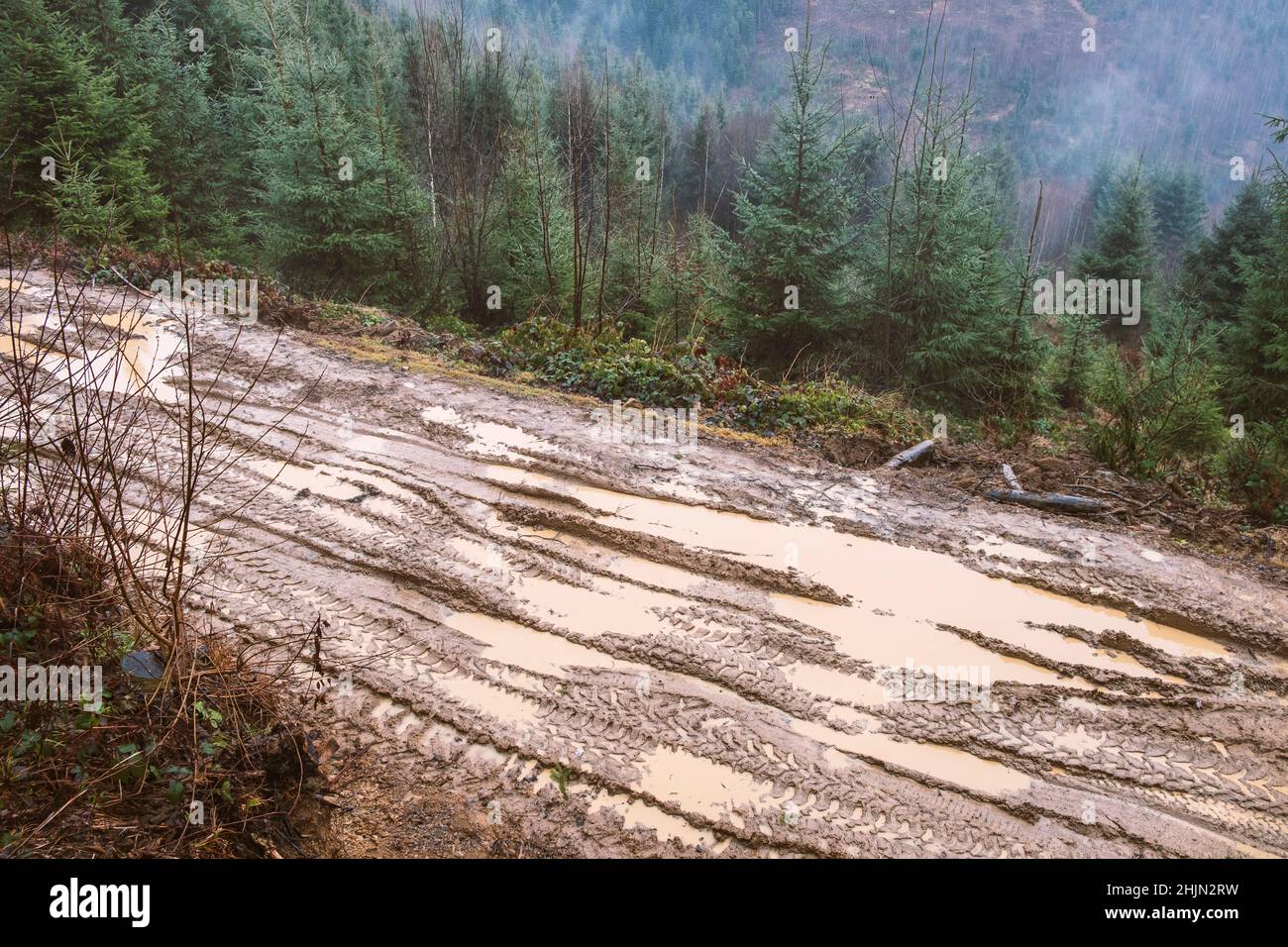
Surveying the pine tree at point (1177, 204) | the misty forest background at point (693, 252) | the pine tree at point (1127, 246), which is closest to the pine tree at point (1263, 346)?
the misty forest background at point (693, 252)

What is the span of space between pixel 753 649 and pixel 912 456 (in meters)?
3.37

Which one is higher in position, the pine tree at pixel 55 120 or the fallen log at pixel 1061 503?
the pine tree at pixel 55 120

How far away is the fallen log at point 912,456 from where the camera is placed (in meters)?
6.51

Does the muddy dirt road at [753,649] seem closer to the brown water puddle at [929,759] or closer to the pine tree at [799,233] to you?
the brown water puddle at [929,759]

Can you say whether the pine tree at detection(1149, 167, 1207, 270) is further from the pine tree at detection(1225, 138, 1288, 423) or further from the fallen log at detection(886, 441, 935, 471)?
the fallen log at detection(886, 441, 935, 471)

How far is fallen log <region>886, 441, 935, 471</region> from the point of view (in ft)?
21.4

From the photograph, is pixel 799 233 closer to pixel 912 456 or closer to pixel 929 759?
pixel 912 456

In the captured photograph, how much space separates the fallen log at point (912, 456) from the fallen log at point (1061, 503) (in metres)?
0.92

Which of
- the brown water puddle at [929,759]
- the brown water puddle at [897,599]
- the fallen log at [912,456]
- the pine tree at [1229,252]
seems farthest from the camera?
the pine tree at [1229,252]

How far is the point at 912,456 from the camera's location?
6.57m

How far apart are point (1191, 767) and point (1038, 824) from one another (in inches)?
38.7

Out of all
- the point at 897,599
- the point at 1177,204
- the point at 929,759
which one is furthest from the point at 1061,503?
the point at 1177,204

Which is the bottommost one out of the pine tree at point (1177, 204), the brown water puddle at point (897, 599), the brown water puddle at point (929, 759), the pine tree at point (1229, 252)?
the brown water puddle at point (929, 759)
